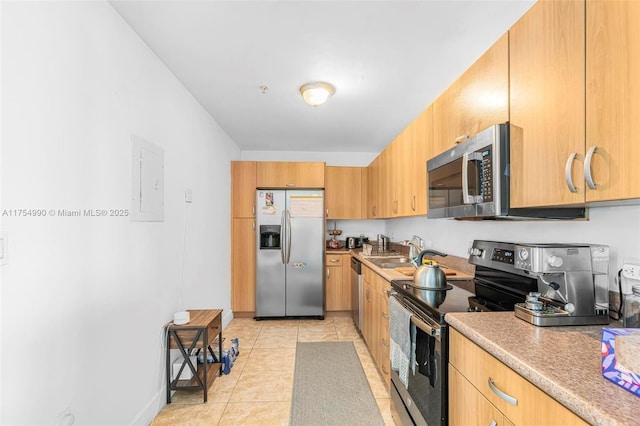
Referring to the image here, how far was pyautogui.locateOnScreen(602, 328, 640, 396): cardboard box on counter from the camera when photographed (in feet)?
2.39

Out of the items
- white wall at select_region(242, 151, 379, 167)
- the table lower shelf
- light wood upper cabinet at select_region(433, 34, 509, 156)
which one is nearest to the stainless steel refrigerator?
white wall at select_region(242, 151, 379, 167)

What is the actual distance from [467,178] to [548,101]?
1.54ft

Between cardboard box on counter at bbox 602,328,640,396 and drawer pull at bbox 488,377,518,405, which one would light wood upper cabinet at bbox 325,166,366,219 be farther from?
cardboard box on counter at bbox 602,328,640,396

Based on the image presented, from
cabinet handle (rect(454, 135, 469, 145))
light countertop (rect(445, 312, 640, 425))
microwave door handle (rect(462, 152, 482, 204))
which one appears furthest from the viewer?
cabinet handle (rect(454, 135, 469, 145))

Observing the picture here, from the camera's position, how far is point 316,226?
164 inches

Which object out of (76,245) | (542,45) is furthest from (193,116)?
(542,45)

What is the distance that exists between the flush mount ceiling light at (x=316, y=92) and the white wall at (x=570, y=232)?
5.19ft

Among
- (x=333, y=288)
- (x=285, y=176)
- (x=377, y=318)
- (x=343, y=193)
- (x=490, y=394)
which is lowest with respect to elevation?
(x=333, y=288)

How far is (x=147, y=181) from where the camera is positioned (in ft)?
6.56

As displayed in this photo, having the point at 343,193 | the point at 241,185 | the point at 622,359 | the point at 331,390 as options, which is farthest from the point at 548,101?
the point at 241,185

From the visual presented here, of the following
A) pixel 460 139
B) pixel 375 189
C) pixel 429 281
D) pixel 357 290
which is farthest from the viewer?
pixel 375 189

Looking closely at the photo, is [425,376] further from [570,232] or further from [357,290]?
[357,290]

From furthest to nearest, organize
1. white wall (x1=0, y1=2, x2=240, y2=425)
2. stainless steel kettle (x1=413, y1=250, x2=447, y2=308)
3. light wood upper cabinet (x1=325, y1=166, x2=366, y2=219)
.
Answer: light wood upper cabinet (x1=325, y1=166, x2=366, y2=219)
stainless steel kettle (x1=413, y1=250, x2=447, y2=308)
white wall (x1=0, y1=2, x2=240, y2=425)

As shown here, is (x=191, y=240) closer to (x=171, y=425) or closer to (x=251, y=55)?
(x=171, y=425)
